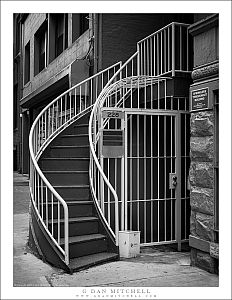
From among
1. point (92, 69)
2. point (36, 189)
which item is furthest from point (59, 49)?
point (36, 189)

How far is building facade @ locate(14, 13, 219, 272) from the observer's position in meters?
4.88

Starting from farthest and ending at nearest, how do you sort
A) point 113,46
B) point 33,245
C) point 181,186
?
point 113,46, point 181,186, point 33,245

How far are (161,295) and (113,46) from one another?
5.00 metres

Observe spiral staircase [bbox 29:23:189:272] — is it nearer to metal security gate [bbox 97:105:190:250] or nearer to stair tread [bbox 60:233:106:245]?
stair tread [bbox 60:233:106:245]

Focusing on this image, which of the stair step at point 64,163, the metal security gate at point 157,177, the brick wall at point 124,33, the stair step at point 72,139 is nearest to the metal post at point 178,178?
the metal security gate at point 157,177

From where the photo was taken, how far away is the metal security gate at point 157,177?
6.12 metres

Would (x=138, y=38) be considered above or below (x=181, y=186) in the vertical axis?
above

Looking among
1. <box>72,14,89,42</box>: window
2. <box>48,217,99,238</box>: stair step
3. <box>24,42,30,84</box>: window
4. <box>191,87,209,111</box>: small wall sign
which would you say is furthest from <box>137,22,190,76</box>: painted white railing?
<box>24,42,30,84</box>: window

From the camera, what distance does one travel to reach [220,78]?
4375mm

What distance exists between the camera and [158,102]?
648cm

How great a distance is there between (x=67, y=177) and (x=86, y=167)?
34 cm

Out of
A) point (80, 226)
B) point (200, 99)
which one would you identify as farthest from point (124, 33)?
point (80, 226)

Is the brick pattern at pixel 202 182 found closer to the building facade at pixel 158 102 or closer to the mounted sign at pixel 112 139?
the building facade at pixel 158 102
